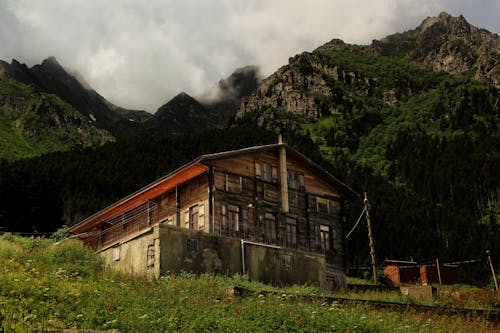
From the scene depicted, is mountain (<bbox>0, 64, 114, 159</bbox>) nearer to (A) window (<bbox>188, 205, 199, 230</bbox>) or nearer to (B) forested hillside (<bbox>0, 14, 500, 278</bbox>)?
(B) forested hillside (<bbox>0, 14, 500, 278</bbox>)

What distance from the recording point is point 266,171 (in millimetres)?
44344

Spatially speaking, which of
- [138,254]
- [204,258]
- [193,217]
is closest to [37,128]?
[193,217]

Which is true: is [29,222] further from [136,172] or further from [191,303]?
[191,303]

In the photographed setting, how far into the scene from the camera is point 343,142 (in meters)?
161

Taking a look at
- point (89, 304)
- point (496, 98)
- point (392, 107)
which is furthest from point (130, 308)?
point (392, 107)

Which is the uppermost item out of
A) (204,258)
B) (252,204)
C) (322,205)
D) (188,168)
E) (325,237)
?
(188,168)

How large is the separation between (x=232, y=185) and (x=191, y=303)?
19.8 meters

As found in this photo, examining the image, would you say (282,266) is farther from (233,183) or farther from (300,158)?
(300,158)

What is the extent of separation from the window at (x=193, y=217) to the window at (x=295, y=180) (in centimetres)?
738

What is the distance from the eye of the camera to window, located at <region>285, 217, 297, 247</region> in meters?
43.4

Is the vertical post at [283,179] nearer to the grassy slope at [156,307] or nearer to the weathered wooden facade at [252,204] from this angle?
the weathered wooden facade at [252,204]

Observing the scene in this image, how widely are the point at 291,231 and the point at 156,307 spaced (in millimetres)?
23661

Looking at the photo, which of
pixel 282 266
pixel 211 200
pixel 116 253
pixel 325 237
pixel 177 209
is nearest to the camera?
pixel 116 253

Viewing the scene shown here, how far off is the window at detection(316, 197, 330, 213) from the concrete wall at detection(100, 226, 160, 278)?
55.4ft
